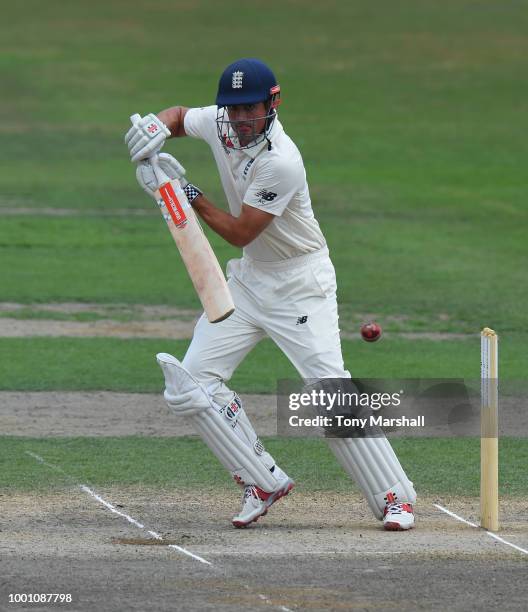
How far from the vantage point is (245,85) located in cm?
698

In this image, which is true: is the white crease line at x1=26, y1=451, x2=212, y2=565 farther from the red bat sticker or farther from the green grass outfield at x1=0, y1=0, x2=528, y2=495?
the red bat sticker

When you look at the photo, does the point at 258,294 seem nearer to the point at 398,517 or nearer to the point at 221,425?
the point at 221,425

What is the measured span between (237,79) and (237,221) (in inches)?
26.0

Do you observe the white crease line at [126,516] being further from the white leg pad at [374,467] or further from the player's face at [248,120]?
the player's face at [248,120]

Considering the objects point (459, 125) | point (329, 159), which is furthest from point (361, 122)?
point (329, 159)

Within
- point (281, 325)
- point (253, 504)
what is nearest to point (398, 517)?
point (253, 504)

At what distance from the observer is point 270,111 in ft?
23.2

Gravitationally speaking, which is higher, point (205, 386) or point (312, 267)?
point (312, 267)

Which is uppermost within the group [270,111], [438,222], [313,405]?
[270,111]

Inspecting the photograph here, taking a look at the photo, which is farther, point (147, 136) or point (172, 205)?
point (172, 205)

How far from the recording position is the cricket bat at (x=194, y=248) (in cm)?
702

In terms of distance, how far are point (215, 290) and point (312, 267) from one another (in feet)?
1.69

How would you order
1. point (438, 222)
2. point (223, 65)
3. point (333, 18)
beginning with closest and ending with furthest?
point (438, 222), point (223, 65), point (333, 18)

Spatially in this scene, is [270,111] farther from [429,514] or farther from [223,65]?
[223,65]
